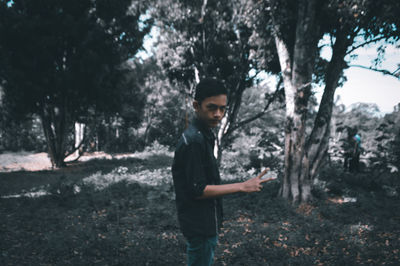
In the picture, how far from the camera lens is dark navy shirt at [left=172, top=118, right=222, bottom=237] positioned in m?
1.70

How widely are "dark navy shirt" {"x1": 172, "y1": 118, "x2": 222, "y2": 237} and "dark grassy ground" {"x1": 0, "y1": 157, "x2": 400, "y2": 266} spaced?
2.47m

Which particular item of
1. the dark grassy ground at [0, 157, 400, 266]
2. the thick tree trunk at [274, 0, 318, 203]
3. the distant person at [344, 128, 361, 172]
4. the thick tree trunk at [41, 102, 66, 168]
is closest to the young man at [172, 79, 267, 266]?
the dark grassy ground at [0, 157, 400, 266]

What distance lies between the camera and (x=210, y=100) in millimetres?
1854

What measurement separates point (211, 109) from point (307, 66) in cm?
588

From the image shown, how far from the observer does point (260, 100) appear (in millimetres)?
33562

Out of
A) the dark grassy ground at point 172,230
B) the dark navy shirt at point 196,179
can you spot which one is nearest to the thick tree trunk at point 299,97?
the dark grassy ground at point 172,230

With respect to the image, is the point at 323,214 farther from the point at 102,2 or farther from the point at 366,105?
the point at 366,105

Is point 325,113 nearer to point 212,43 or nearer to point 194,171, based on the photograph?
point 194,171

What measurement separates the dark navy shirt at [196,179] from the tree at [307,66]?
18.2 ft

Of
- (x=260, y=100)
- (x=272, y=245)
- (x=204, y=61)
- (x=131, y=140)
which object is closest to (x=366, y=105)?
(x=260, y=100)

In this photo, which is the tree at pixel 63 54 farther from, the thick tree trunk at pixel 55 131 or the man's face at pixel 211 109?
the man's face at pixel 211 109

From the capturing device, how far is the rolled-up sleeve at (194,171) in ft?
5.53

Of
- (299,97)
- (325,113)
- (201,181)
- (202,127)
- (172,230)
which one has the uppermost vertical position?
(299,97)

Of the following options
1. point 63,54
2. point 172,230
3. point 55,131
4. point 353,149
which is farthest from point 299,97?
point 55,131
